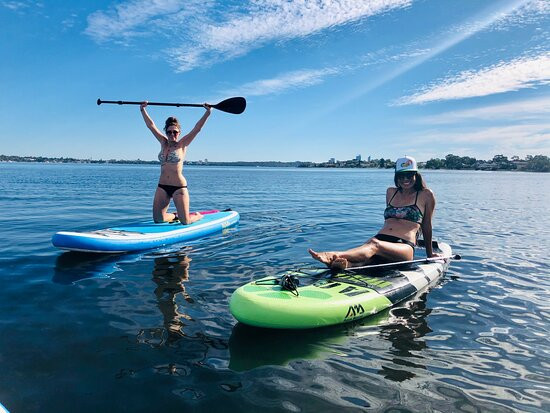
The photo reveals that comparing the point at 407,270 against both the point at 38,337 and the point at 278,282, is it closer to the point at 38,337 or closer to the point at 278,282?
the point at 278,282

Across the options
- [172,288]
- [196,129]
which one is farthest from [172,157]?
[172,288]

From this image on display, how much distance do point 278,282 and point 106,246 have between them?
4.89 meters

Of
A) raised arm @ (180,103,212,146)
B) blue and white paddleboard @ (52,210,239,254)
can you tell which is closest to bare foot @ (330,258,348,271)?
blue and white paddleboard @ (52,210,239,254)

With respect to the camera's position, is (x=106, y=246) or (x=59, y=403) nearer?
(x=59, y=403)

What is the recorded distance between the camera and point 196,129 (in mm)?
9906

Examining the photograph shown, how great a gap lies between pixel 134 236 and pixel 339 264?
5.39 metres

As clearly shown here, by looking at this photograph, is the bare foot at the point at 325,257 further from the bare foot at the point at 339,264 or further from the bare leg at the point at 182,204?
the bare leg at the point at 182,204

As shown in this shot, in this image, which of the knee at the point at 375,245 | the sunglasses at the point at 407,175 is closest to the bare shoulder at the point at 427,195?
the sunglasses at the point at 407,175

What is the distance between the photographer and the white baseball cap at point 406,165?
7102 mm

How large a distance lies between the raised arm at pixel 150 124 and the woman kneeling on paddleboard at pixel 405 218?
6324mm

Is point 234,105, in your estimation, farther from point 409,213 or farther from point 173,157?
point 409,213

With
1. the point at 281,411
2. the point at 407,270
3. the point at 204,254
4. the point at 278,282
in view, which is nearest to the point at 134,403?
the point at 281,411

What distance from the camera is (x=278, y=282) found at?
5473 millimetres

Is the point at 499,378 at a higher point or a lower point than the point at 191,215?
lower
